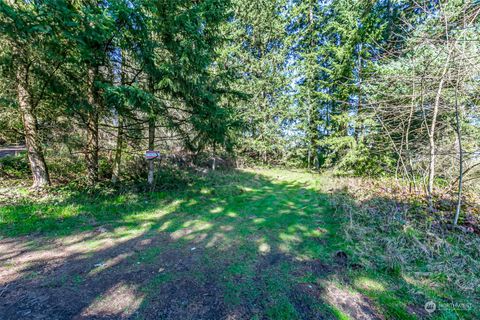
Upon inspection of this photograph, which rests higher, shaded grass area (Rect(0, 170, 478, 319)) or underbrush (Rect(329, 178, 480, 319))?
underbrush (Rect(329, 178, 480, 319))

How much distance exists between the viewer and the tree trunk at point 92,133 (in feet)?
16.4

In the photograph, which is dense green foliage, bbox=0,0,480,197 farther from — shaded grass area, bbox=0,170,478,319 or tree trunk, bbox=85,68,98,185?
shaded grass area, bbox=0,170,478,319

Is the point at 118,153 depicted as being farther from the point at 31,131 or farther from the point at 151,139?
the point at 31,131

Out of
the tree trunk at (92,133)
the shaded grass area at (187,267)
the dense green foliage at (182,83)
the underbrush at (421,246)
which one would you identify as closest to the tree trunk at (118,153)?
the dense green foliage at (182,83)

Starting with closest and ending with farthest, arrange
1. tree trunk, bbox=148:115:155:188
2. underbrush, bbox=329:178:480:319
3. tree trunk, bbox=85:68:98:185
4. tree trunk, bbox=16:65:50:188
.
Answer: underbrush, bbox=329:178:480:319 → tree trunk, bbox=16:65:50:188 → tree trunk, bbox=85:68:98:185 → tree trunk, bbox=148:115:155:188

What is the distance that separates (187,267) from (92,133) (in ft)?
16.4

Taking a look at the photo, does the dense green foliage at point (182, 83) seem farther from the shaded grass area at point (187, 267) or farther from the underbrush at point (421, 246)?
the shaded grass area at point (187, 267)

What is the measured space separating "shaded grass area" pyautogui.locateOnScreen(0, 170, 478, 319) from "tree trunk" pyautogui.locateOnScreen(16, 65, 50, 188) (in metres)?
0.96

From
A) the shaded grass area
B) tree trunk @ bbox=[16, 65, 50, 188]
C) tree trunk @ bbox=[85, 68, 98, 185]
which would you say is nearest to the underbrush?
the shaded grass area

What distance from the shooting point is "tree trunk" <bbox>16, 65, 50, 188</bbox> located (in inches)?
184

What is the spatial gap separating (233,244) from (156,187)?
3.99 meters

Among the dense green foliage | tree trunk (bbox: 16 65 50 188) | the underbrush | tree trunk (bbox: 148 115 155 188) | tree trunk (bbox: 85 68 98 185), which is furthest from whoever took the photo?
tree trunk (bbox: 148 115 155 188)

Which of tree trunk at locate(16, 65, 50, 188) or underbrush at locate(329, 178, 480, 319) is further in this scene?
tree trunk at locate(16, 65, 50, 188)

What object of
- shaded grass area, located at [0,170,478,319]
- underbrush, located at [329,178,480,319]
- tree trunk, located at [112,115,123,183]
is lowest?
shaded grass area, located at [0,170,478,319]
